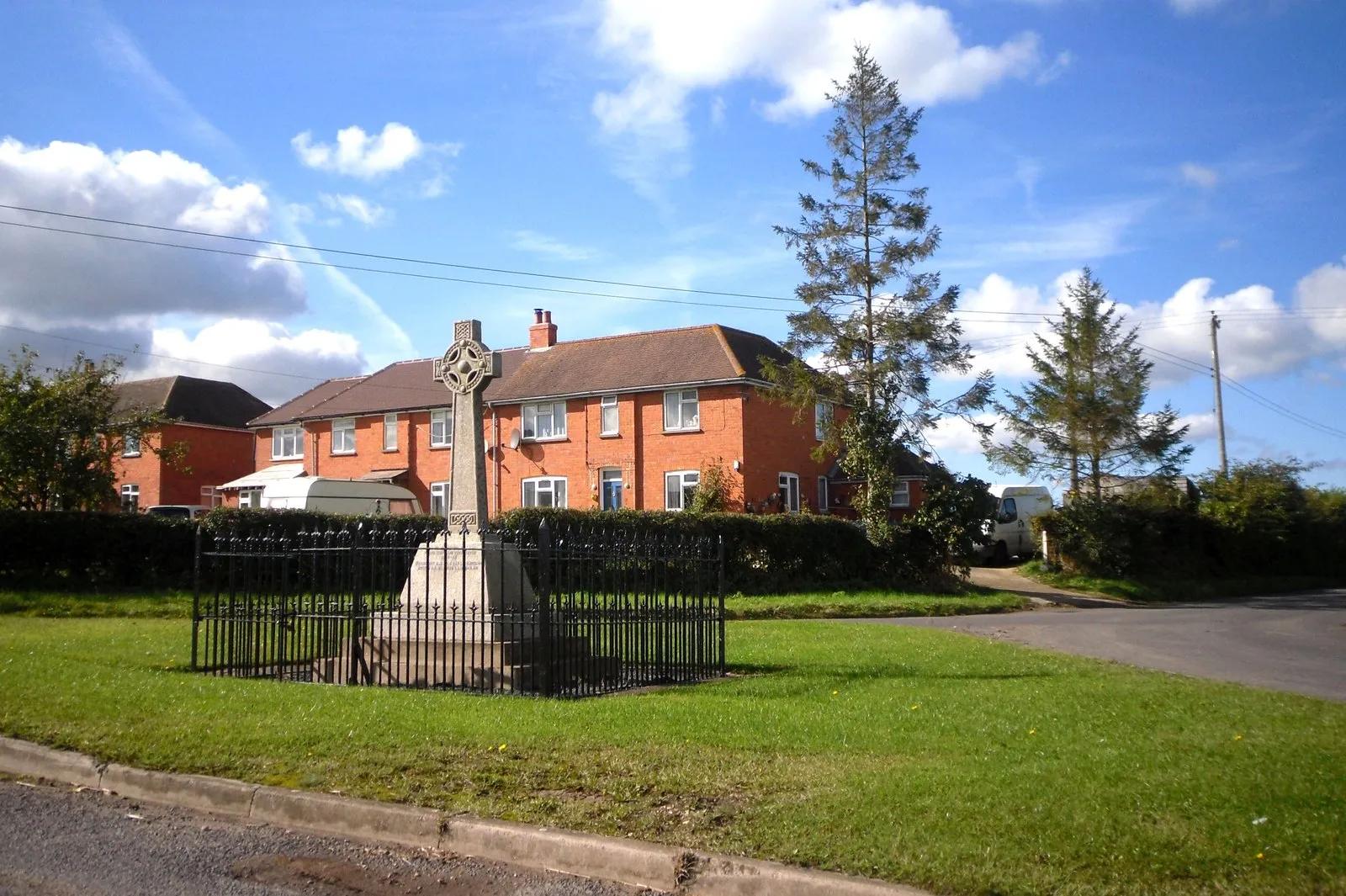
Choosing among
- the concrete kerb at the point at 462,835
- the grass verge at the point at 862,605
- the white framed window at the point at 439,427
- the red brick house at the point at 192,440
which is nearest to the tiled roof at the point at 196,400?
the red brick house at the point at 192,440

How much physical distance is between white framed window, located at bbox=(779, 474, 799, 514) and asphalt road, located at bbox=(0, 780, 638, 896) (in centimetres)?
3191

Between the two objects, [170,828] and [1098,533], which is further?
[1098,533]

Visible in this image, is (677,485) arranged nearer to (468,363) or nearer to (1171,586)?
(1171,586)

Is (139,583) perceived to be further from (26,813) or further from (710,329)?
(710,329)

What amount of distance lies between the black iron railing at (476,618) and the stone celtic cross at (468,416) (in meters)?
0.37

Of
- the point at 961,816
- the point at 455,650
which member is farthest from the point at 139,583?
the point at 961,816

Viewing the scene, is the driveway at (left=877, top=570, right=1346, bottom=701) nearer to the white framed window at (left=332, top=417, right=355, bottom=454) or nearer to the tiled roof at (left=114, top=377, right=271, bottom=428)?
the white framed window at (left=332, top=417, right=355, bottom=454)

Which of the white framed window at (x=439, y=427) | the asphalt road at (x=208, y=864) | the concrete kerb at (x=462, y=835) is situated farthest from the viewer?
the white framed window at (x=439, y=427)

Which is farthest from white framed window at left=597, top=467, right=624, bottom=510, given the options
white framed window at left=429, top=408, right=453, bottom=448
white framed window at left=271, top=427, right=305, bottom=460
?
white framed window at left=271, top=427, right=305, bottom=460

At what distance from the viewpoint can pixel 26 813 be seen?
21.9 feet

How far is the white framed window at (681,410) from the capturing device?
123ft

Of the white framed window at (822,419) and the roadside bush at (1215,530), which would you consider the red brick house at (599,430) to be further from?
the roadside bush at (1215,530)

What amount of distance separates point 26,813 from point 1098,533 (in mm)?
31424

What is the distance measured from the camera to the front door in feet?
128
